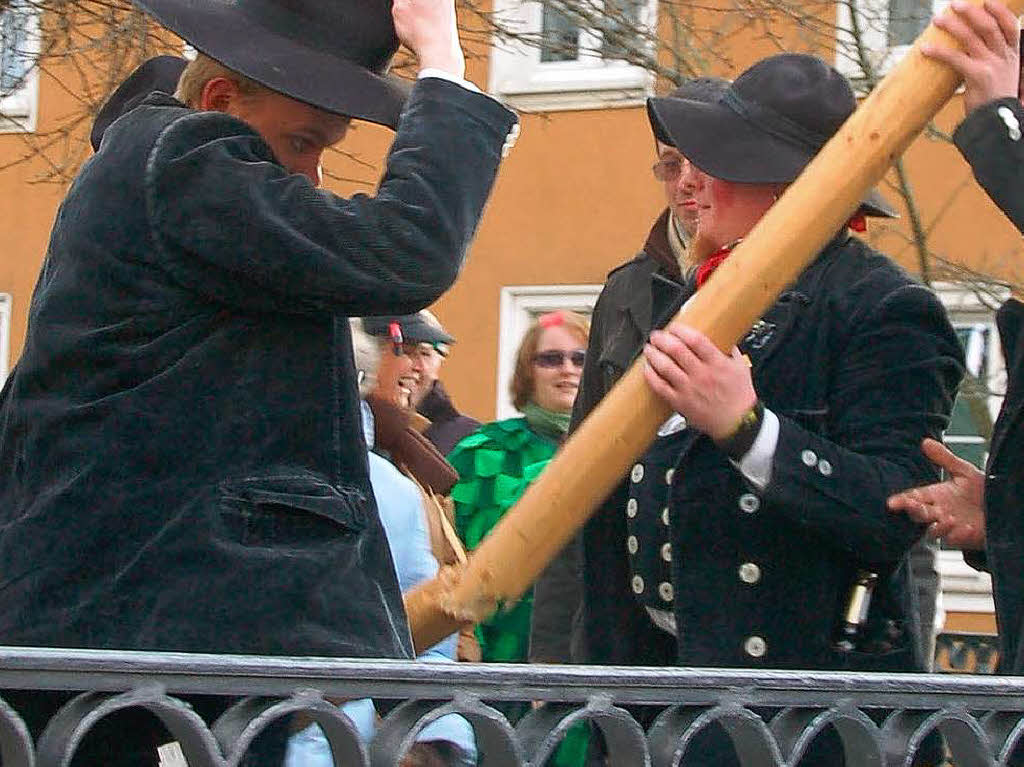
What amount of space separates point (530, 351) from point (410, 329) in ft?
1.71

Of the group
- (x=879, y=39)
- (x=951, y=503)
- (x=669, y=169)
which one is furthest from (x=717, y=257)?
(x=879, y=39)

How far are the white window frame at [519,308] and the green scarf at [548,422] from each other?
1054cm

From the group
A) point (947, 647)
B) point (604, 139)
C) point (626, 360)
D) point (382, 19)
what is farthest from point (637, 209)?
point (382, 19)

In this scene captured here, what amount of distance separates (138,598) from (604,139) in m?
14.1

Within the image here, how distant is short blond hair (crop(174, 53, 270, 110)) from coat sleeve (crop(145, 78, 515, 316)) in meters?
0.13

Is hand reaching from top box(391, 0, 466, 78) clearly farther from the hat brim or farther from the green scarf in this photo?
the green scarf

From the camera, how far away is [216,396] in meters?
2.69

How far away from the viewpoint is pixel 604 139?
16547mm

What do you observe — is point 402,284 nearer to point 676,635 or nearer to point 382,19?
point 382,19

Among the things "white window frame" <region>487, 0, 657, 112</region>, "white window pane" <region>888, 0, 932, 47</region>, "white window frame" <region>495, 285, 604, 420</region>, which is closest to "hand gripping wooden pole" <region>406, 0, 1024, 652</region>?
"white window pane" <region>888, 0, 932, 47</region>

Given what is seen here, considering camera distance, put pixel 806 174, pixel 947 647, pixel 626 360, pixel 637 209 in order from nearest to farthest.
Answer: pixel 806 174
pixel 626 360
pixel 947 647
pixel 637 209

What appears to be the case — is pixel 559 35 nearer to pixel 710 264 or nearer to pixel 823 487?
pixel 710 264

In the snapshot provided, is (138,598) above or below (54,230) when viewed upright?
below

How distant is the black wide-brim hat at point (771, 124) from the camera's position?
3752 mm
